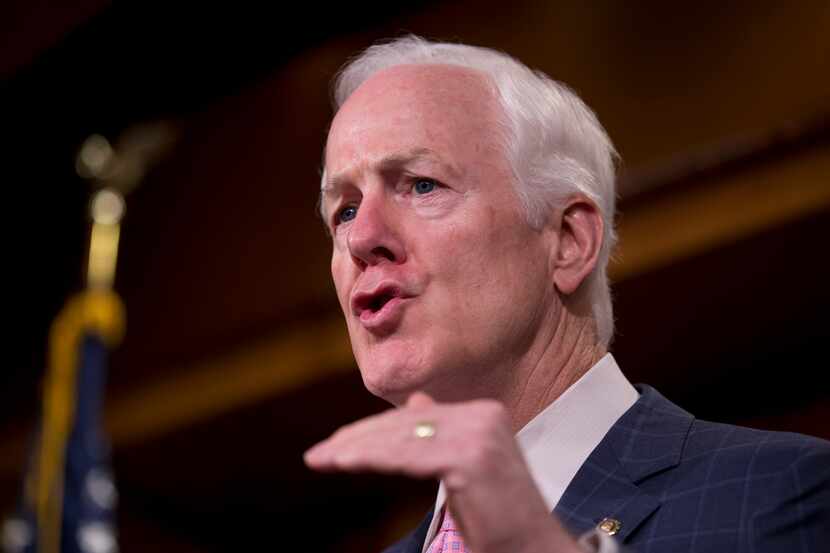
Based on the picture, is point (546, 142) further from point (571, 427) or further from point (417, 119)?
point (571, 427)

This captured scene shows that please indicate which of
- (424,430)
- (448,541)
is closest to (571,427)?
(448,541)

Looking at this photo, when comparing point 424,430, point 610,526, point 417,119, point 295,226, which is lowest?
point 610,526

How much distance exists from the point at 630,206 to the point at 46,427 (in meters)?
2.07

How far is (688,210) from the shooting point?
3861 mm

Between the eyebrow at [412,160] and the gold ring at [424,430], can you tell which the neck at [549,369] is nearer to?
the eyebrow at [412,160]

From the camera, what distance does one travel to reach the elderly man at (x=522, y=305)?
4.76 ft

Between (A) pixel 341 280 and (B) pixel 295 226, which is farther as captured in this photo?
(B) pixel 295 226

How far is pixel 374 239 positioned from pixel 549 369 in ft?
1.06

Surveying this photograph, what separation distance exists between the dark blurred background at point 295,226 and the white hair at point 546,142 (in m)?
1.73

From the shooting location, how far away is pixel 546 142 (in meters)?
1.86

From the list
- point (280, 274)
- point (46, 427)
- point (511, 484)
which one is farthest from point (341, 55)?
point (511, 484)

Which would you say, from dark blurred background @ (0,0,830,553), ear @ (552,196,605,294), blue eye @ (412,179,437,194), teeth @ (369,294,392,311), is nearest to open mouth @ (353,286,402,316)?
teeth @ (369,294,392,311)

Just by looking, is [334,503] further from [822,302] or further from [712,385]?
[822,302]

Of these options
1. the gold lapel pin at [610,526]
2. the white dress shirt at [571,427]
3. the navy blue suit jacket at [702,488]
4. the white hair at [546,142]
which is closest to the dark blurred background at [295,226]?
the white hair at [546,142]
